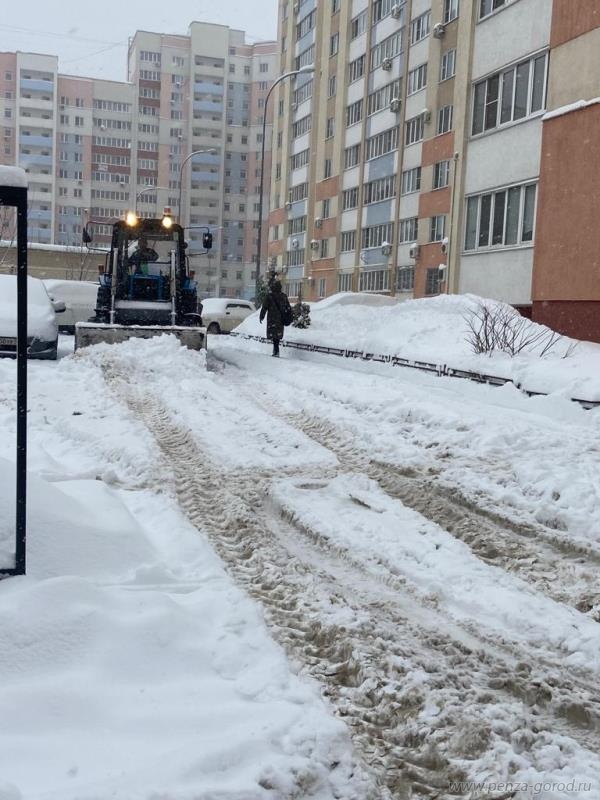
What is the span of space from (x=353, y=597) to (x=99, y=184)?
96874 mm

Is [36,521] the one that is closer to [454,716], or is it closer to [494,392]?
[454,716]

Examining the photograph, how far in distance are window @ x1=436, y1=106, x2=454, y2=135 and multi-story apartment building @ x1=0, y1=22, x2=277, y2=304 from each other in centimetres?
6234

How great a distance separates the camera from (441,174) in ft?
104

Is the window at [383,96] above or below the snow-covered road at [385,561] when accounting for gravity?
above

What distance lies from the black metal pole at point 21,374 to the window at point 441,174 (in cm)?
2931

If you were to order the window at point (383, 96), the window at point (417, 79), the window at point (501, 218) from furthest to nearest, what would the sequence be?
1. the window at point (383, 96)
2. the window at point (417, 79)
3. the window at point (501, 218)

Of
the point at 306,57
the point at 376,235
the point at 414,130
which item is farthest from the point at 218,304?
the point at 306,57

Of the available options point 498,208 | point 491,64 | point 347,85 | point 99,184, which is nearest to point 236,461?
point 498,208

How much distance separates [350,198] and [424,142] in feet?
32.9

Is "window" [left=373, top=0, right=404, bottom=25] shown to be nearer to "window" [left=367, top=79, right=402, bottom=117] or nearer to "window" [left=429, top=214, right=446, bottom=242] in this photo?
"window" [left=367, top=79, right=402, bottom=117]

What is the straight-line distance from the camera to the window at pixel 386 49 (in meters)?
36.5

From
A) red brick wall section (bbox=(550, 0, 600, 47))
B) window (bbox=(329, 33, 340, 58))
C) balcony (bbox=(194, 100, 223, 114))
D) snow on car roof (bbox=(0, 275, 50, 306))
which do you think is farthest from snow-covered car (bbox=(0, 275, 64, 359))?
balcony (bbox=(194, 100, 223, 114))

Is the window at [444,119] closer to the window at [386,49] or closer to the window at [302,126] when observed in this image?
the window at [386,49]

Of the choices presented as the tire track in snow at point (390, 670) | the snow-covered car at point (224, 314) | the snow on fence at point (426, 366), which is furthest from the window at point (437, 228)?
the tire track in snow at point (390, 670)
